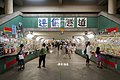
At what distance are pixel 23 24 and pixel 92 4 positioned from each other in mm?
7191

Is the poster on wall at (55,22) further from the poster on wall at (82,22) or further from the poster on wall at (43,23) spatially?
the poster on wall at (82,22)

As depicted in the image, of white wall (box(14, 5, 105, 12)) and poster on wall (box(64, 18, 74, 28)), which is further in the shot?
white wall (box(14, 5, 105, 12))

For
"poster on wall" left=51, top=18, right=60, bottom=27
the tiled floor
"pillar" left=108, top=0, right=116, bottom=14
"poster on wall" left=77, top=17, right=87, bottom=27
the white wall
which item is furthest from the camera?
the white wall

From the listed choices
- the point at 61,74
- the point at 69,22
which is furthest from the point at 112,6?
the point at 61,74

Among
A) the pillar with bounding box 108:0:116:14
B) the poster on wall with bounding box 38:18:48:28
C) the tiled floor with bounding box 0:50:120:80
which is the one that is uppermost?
the pillar with bounding box 108:0:116:14

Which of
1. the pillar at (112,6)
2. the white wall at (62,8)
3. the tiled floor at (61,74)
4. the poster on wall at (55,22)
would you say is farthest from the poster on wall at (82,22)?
the tiled floor at (61,74)

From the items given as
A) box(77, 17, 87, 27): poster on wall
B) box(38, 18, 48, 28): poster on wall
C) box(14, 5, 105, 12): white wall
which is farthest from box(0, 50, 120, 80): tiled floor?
box(14, 5, 105, 12): white wall

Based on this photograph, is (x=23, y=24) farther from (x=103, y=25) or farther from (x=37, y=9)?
(x=103, y=25)

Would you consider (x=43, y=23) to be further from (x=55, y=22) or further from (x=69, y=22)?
(x=69, y=22)

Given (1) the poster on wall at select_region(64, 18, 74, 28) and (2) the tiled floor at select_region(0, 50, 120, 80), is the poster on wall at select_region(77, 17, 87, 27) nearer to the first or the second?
(1) the poster on wall at select_region(64, 18, 74, 28)

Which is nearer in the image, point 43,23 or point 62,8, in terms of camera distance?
point 43,23

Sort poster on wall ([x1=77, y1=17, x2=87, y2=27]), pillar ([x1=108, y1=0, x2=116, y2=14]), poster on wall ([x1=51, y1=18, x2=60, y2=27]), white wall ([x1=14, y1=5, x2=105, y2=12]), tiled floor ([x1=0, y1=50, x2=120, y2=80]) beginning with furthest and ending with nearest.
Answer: white wall ([x1=14, y1=5, x2=105, y2=12]) → poster on wall ([x1=77, y1=17, x2=87, y2=27]) → poster on wall ([x1=51, y1=18, x2=60, y2=27]) → pillar ([x1=108, y1=0, x2=116, y2=14]) → tiled floor ([x1=0, y1=50, x2=120, y2=80])

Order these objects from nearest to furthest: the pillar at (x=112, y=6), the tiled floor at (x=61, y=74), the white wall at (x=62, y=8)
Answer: the tiled floor at (x=61, y=74) < the pillar at (x=112, y=6) < the white wall at (x=62, y=8)

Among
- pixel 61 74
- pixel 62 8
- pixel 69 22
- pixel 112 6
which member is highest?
pixel 62 8
